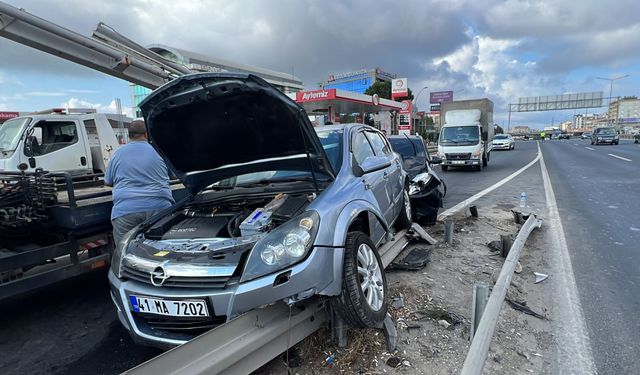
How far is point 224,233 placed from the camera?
2.96 m

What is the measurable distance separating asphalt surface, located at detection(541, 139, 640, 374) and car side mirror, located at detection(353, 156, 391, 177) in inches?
89.5

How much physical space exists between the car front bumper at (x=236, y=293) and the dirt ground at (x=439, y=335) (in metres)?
0.69

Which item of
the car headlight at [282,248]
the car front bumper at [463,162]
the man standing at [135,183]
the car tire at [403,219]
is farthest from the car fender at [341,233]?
the car front bumper at [463,162]

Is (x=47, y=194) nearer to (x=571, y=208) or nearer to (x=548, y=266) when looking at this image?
(x=548, y=266)

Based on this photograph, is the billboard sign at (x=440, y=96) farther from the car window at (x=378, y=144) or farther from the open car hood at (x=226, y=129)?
the open car hood at (x=226, y=129)

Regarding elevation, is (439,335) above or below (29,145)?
below

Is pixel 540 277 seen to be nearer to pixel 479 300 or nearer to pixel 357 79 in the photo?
Answer: pixel 479 300

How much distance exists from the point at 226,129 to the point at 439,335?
246cm

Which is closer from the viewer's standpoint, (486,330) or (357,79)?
(486,330)

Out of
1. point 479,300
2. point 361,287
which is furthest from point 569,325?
point 361,287

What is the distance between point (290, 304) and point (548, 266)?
12.1 ft

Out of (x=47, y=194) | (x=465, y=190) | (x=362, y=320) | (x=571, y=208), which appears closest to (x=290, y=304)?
(x=362, y=320)

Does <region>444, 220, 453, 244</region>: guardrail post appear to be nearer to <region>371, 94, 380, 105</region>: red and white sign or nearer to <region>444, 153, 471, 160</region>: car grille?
<region>444, 153, 471, 160</region>: car grille

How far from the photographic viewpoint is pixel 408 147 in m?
9.26
